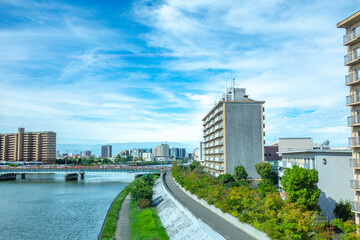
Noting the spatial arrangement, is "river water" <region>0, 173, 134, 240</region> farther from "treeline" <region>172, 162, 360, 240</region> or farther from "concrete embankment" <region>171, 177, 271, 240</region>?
"treeline" <region>172, 162, 360, 240</region>

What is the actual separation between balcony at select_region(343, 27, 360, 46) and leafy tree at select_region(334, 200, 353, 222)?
1826cm

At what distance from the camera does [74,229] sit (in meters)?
44.7

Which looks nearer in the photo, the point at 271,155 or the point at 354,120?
the point at 354,120

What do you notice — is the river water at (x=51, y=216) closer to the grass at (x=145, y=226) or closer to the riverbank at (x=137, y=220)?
the riverbank at (x=137, y=220)

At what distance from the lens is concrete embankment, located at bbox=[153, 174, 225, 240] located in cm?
3136

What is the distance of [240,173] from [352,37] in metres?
44.8

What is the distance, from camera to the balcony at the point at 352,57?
29266 mm

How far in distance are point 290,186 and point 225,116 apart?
147 ft

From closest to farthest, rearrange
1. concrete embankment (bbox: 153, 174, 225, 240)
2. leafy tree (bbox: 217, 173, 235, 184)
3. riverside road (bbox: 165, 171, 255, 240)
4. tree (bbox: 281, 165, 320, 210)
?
1. riverside road (bbox: 165, 171, 255, 240)
2. concrete embankment (bbox: 153, 174, 225, 240)
3. tree (bbox: 281, 165, 320, 210)
4. leafy tree (bbox: 217, 173, 235, 184)

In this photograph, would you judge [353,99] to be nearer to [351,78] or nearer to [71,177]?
[351,78]

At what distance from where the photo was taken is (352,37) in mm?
29969

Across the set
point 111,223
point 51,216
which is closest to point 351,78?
point 111,223

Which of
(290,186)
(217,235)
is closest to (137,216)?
(217,235)

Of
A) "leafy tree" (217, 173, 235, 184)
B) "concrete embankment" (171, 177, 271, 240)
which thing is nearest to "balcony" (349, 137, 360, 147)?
"concrete embankment" (171, 177, 271, 240)
